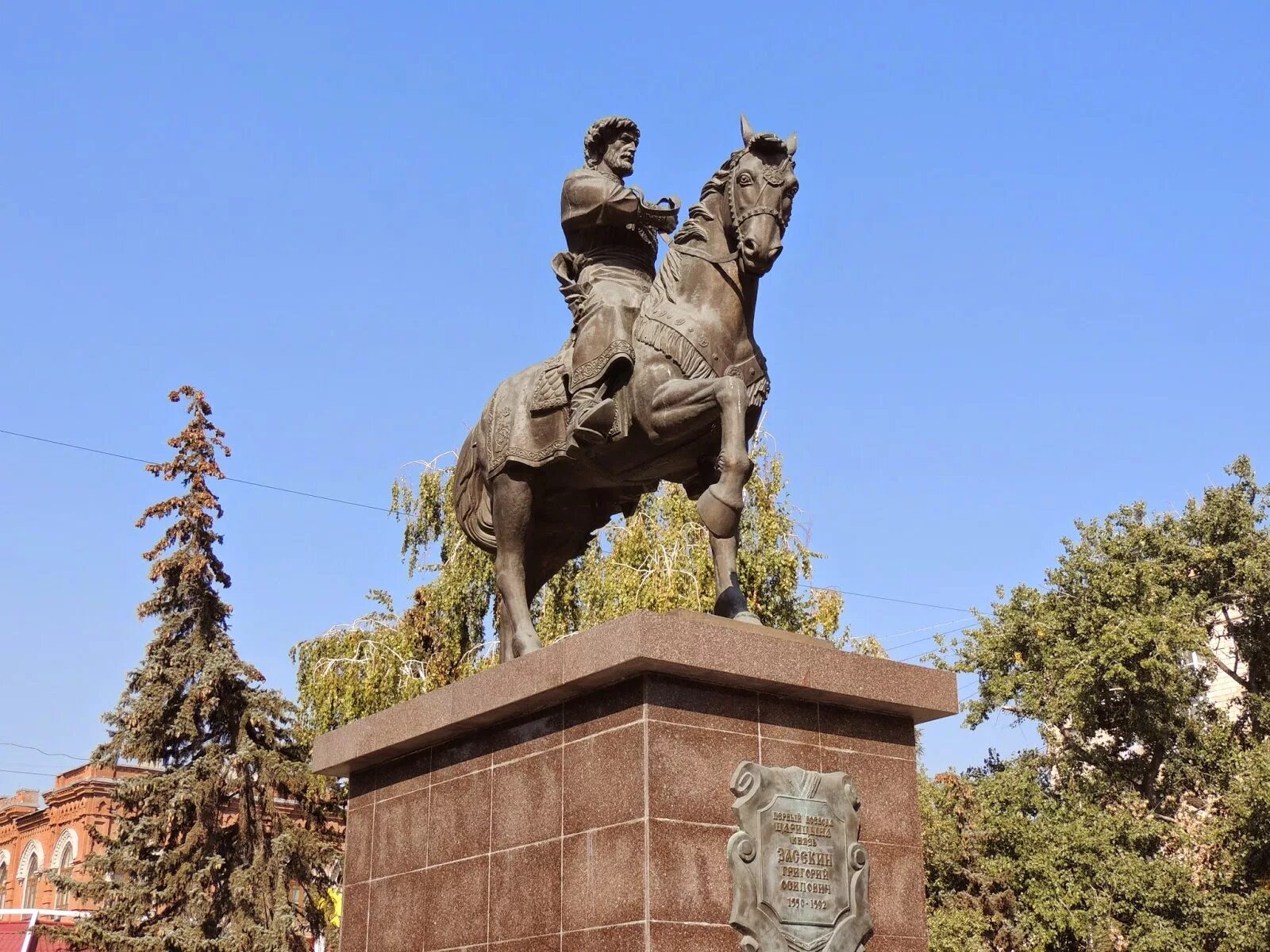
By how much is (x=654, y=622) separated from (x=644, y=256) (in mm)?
3151

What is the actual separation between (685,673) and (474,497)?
2781mm

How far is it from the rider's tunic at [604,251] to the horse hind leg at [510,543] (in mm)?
894

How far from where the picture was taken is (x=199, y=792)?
2298 centimetres

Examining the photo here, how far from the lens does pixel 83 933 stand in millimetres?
21578

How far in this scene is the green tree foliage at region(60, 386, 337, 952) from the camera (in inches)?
869

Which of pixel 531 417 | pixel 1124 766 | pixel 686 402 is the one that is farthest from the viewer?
pixel 1124 766

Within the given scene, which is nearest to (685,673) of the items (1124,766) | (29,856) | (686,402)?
(686,402)

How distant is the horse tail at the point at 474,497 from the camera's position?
9.00 metres

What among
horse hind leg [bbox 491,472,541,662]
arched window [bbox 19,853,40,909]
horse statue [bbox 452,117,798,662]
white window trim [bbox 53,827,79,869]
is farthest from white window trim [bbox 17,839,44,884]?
horse statue [bbox 452,117,798,662]

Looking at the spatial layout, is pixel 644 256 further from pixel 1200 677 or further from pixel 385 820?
pixel 1200 677

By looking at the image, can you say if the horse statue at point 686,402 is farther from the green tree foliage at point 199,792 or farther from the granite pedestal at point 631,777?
the green tree foliage at point 199,792

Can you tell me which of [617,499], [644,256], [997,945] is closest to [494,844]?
[617,499]

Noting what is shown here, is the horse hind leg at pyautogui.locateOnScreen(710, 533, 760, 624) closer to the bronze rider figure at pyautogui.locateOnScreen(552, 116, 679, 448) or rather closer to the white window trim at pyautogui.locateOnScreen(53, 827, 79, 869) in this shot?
the bronze rider figure at pyautogui.locateOnScreen(552, 116, 679, 448)

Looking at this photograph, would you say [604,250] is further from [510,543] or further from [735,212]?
[510,543]
